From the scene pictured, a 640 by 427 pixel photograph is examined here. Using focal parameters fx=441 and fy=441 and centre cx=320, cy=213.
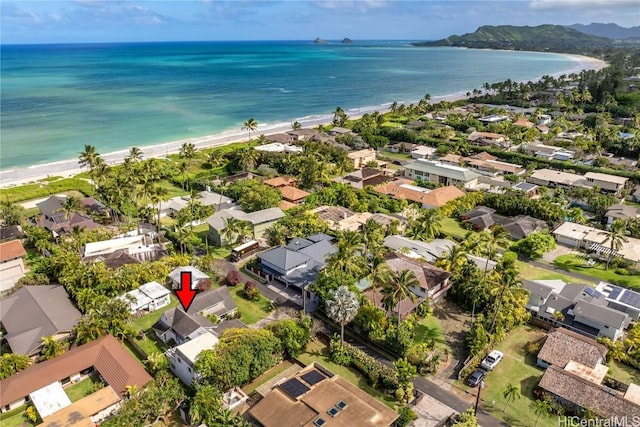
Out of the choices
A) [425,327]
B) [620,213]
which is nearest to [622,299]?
[425,327]

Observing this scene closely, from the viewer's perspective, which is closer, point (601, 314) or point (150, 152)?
point (601, 314)

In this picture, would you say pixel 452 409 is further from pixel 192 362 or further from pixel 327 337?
pixel 192 362

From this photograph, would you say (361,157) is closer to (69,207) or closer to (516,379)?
(69,207)

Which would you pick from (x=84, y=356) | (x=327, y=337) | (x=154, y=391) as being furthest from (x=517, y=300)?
(x=84, y=356)

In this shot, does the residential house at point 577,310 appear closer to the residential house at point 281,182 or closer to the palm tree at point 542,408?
the palm tree at point 542,408

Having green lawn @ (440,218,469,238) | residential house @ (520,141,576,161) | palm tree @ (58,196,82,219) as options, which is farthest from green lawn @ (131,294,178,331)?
residential house @ (520,141,576,161)
